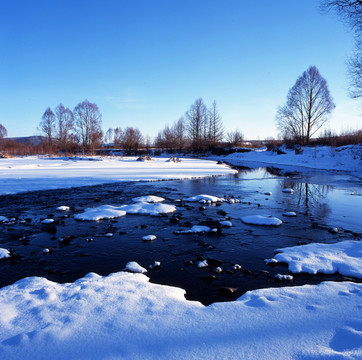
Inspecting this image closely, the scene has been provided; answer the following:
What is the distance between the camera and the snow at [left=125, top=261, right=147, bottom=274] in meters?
3.64

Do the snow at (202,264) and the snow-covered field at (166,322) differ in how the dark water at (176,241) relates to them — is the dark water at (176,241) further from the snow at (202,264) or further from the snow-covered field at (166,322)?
the snow-covered field at (166,322)

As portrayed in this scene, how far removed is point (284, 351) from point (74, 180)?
40.7ft

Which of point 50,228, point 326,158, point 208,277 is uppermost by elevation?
point 326,158

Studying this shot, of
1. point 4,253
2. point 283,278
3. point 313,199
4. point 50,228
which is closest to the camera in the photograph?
point 283,278

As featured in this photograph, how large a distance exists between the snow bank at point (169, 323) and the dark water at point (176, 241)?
42cm

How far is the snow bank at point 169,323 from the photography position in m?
1.92

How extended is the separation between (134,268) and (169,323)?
4.93 feet

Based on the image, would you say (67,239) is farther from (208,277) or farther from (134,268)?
(208,277)

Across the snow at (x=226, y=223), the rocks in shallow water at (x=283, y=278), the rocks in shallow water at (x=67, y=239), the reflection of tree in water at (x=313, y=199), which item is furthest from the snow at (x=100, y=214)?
the reflection of tree in water at (x=313, y=199)

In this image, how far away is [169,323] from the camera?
2303mm

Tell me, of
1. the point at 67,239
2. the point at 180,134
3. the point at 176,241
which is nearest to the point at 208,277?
the point at 176,241

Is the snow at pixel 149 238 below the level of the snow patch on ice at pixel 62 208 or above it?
below

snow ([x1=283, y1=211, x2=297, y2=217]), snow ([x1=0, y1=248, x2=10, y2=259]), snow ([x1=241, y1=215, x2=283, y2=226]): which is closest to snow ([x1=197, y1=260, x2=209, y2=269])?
snow ([x1=241, y1=215, x2=283, y2=226])

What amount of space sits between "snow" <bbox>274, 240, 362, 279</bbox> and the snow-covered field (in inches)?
4.5
